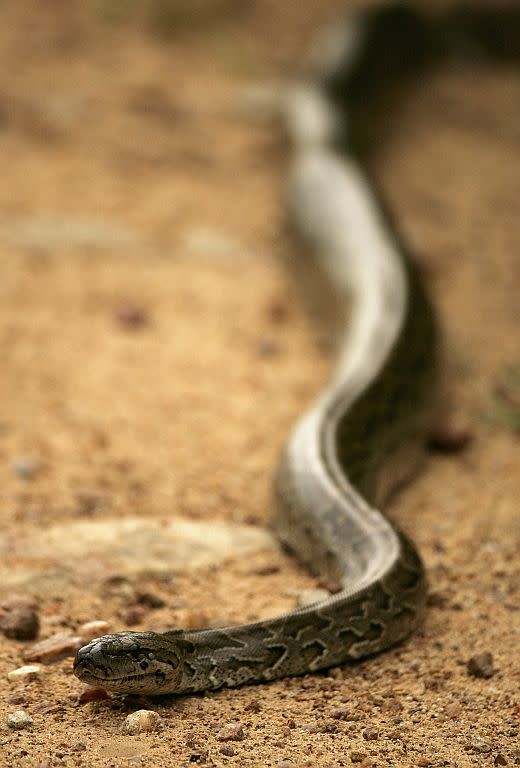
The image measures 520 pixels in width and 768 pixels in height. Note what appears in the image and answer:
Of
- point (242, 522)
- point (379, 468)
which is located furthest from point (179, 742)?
point (379, 468)

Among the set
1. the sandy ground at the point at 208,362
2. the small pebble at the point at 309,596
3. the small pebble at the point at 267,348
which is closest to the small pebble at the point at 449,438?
the sandy ground at the point at 208,362

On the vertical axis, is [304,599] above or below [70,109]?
above

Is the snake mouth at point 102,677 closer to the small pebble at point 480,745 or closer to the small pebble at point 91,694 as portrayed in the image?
the small pebble at point 91,694

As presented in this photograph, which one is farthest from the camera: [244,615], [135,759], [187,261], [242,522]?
[187,261]

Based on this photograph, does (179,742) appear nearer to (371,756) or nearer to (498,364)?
(371,756)

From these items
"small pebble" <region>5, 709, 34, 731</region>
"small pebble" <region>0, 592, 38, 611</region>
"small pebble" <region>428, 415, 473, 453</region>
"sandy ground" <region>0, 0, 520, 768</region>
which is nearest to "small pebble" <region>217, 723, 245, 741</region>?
"sandy ground" <region>0, 0, 520, 768</region>

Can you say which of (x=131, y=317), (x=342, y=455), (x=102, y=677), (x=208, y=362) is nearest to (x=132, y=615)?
(x=102, y=677)
